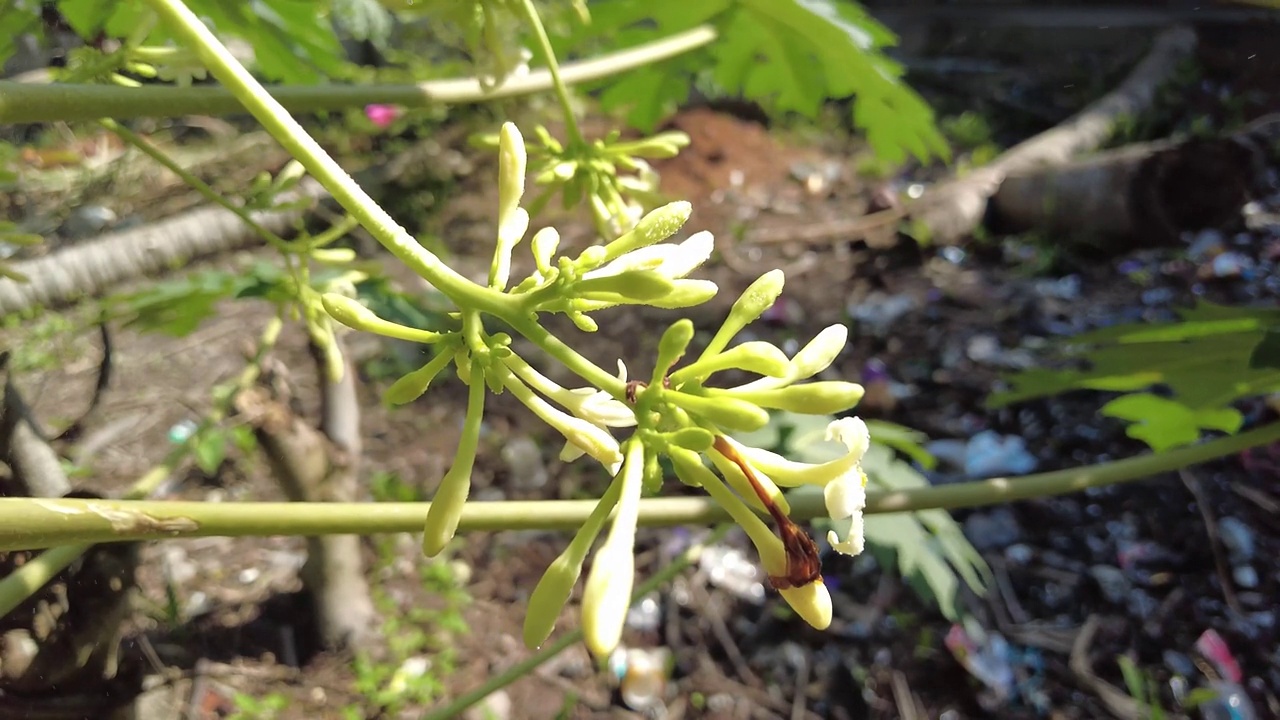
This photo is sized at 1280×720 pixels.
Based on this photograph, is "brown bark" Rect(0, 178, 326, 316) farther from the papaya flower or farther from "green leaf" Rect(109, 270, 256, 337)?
the papaya flower

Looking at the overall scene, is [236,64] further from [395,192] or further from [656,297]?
[395,192]

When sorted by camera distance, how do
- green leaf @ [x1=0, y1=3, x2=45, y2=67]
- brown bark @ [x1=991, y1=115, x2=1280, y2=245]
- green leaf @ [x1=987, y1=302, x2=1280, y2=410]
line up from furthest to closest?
brown bark @ [x1=991, y1=115, x2=1280, y2=245] → green leaf @ [x1=987, y1=302, x2=1280, y2=410] → green leaf @ [x1=0, y1=3, x2=45, y2=67]

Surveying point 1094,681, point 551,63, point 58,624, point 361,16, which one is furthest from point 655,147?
point 1094,681

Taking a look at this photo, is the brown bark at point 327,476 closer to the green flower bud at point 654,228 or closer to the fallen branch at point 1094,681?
the green flower bud at point 654,228

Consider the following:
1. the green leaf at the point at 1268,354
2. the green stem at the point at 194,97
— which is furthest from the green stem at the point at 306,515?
the green leaf at the point at 1268,354

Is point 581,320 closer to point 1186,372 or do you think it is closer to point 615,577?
point 615,577

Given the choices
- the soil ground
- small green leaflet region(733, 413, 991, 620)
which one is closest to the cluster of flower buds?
the soil ground
